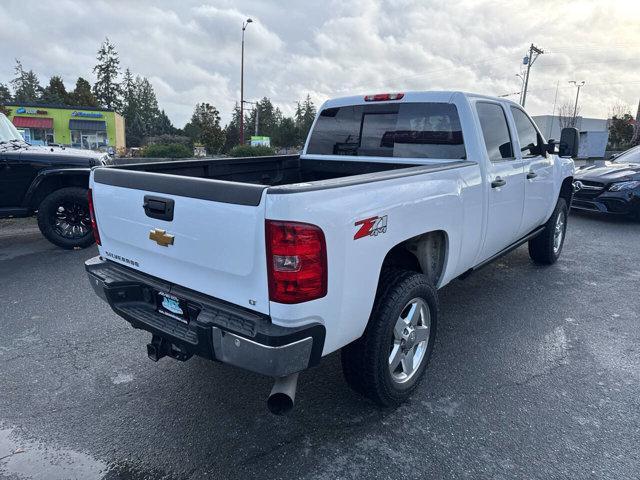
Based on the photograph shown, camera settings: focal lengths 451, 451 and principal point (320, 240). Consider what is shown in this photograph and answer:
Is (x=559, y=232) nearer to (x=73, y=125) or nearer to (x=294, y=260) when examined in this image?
(x=294, y=260)

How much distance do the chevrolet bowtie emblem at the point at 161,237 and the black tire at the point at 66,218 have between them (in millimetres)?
4774

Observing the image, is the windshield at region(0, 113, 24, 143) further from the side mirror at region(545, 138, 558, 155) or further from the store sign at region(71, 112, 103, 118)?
the store sign at region(71, 112, 103, 118)

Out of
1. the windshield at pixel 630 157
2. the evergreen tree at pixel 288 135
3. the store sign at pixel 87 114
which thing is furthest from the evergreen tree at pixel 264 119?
the windshield at pixel 630 157

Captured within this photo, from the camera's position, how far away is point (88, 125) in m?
47.5

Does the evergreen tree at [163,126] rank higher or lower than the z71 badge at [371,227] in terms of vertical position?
higher

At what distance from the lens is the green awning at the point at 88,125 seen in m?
47.4

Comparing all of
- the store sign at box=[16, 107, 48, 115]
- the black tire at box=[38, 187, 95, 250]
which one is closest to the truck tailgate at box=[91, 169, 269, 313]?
the black tire at box=[38, 187, 95, 250]

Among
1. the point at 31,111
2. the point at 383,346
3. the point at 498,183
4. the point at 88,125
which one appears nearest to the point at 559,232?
the point at 498,183

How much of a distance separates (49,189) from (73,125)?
Answer: 4767 centimetres

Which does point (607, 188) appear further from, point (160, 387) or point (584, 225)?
point (160, 387)

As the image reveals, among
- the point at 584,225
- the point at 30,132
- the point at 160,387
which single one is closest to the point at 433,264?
the point at 160,387

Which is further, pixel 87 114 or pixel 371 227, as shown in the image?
pixel 87 114

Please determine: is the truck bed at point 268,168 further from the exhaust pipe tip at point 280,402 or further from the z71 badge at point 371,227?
the exhaust pipe tip at point 280,402

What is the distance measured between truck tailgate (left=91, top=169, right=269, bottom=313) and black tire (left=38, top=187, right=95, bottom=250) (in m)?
4.28
